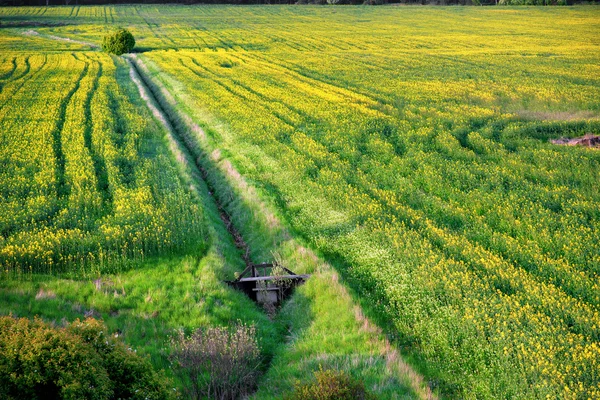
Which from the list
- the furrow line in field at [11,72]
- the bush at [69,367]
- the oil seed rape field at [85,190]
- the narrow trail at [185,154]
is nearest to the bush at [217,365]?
the bush at [69,367]

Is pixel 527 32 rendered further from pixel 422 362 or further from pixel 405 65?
pixel 422 362

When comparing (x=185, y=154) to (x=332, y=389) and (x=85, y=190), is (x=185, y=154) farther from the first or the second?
(x=332, y=389)

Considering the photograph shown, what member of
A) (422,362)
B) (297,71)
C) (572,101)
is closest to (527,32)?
(297,71)

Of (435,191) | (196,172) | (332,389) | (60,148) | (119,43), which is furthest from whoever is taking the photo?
(119,43)

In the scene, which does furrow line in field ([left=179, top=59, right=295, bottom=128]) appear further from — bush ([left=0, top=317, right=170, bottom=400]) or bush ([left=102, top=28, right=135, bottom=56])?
bush ([left=0, top=317, right=170, bottom=400])

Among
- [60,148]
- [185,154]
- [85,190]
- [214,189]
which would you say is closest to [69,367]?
[85,190]

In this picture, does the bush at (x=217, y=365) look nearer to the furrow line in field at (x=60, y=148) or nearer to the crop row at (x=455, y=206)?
the crop row at (x=455, y=206)

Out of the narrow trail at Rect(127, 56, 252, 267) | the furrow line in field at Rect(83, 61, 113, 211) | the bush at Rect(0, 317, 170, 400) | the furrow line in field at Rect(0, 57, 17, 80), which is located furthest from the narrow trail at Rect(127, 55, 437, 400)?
the furrow line in field at Rect(0, 57, 17, 80)

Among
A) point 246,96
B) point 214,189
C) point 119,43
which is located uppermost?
point 119,43
